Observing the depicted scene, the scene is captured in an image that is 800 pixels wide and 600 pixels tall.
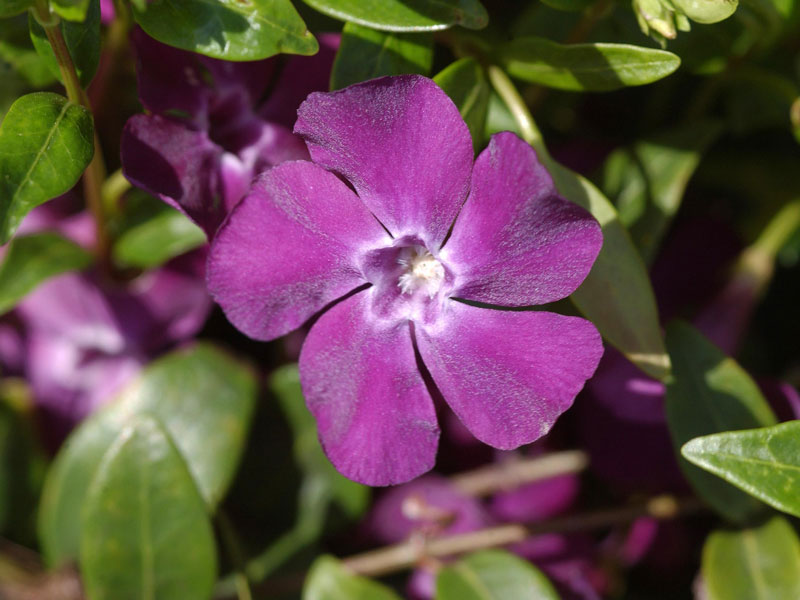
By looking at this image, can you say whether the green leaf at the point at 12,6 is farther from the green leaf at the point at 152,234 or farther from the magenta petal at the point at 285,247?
the green leaf at the point at 152,234

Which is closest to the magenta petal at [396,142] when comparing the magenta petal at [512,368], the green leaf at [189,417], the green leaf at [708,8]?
the magenta petal at [512,368]

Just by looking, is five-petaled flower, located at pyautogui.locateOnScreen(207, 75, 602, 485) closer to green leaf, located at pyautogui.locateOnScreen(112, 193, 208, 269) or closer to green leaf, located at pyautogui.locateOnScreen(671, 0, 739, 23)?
green leaf, located at pyautogui.locateOnScreen(671, 0, 739, 23)

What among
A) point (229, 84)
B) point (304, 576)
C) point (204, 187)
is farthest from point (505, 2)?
point (304, 576)

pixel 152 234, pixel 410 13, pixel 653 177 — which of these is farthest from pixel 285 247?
pixel 653 177

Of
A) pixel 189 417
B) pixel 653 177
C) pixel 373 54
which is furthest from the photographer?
pixel 189 417

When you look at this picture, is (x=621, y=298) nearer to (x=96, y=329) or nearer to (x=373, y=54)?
(x=373, y=54)

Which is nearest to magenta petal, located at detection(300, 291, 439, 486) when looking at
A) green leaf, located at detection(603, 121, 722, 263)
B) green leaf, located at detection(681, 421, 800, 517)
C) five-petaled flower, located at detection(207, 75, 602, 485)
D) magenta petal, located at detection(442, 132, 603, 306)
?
five-petaled flower, located at detection(207, 75, 602, 485)
